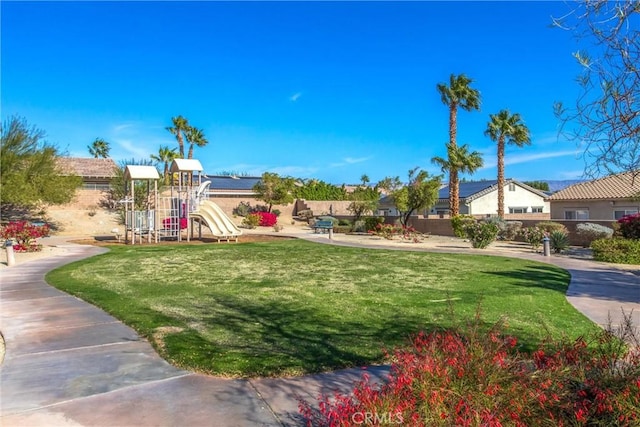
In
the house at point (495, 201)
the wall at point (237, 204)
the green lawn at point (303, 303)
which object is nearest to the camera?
the green lawn at point (303, 303)

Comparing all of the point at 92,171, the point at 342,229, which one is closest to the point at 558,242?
the point at 342,229

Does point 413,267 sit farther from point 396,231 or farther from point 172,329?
point 396,231

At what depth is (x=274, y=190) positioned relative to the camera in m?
49.6

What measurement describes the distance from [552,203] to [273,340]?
33.9 m

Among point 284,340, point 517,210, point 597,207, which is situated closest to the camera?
point 284,340

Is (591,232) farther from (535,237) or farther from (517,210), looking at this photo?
(517,210)

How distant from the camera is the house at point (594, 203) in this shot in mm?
29023

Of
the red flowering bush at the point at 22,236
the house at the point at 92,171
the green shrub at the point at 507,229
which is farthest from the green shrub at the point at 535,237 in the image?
the house at the point at 92,171

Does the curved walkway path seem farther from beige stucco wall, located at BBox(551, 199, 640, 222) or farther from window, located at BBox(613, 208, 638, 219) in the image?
beige stucco wall, located at BBox(551, 199, 640, 222)

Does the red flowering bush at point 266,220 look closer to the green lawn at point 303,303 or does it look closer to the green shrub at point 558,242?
the green lawn at point 303,303

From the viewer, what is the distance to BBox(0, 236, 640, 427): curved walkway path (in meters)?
3.95

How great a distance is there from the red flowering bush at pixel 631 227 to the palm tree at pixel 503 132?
1390 centimetres

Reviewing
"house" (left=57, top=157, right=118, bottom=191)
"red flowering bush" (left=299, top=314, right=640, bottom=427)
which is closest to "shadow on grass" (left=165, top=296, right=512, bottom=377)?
"red flowering bush" (left=299, top=314, right=640, bottom=427)

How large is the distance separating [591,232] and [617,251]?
21.4ft
